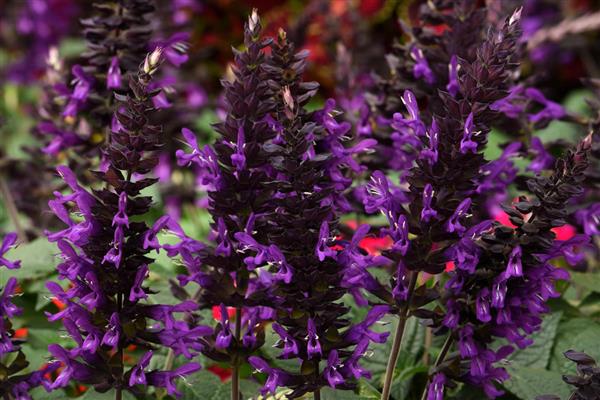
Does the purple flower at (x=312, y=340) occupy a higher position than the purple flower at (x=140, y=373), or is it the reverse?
the purple flower at (x=312, y=340)

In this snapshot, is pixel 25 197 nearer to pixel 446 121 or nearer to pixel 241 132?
pixel 241 132

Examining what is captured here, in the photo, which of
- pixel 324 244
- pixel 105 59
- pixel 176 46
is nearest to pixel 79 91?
pixel 105 59

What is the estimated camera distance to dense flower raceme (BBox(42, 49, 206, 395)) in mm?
1328

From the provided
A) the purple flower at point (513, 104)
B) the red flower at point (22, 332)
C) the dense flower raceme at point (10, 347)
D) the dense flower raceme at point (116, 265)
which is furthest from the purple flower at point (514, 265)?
the red flower at point (22, 332)

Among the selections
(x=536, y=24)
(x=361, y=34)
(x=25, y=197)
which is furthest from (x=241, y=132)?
(x=536, y=24)

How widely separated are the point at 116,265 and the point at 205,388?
396mm

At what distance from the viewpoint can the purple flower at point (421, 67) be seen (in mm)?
1772

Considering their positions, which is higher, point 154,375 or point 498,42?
point 498,42

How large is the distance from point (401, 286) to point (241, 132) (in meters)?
0.35

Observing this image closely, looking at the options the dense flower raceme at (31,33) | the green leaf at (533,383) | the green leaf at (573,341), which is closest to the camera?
the green leaf at (533,383)

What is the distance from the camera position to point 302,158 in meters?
1.33

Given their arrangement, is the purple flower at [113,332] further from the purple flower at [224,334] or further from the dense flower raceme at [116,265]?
the purple flower at [224,334]

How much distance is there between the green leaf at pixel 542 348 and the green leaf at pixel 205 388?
0.59m

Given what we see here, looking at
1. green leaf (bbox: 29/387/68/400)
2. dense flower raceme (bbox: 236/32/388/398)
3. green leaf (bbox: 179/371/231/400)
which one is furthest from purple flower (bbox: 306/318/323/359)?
green leaf (bbox: 29/387/68/400)
